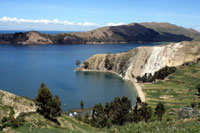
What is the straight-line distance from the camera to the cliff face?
116 metres

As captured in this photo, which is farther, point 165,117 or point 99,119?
point 165,117

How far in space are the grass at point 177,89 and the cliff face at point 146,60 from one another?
10.5m

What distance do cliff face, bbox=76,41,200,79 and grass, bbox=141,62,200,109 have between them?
34.4ft

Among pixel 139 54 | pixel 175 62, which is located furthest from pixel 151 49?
pixel 175 62

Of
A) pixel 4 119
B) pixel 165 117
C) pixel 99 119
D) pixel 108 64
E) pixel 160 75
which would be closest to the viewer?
pixel 4 119

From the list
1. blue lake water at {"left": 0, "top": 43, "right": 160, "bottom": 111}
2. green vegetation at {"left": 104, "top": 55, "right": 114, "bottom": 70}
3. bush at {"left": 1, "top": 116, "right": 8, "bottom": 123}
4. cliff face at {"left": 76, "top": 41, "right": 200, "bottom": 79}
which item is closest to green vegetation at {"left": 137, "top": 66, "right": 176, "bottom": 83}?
blue lake water at {"left": 0, "top": 43, "right": 160, "bottom": 111}

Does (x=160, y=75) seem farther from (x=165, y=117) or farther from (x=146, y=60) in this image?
(x=165, y=117)

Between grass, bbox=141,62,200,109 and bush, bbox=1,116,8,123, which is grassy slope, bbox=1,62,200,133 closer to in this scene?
grass, bbox=141,62,200,109

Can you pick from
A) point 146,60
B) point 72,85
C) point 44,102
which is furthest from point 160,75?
point 44,102

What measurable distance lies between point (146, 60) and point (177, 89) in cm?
4202

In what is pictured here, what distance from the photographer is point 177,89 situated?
277ft

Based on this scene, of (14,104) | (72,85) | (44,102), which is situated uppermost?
(44,102)

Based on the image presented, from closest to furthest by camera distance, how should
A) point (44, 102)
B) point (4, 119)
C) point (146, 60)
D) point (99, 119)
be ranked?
1. point (4, 119)
2. point (44, 102)
3. point (99, 119)
4. point (146, 60)

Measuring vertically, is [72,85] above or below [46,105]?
below
